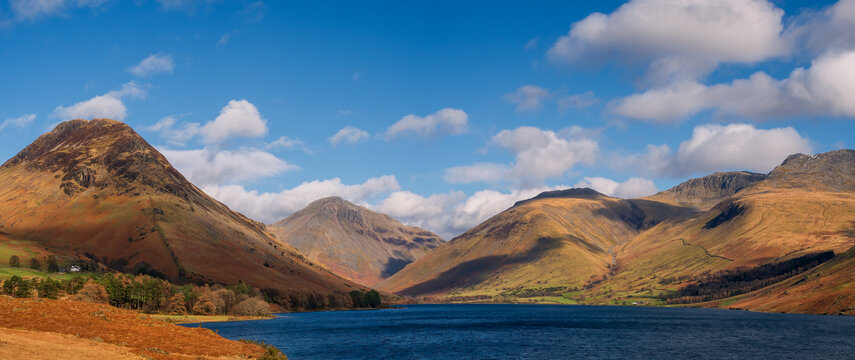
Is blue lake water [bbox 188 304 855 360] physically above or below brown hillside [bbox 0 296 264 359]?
below

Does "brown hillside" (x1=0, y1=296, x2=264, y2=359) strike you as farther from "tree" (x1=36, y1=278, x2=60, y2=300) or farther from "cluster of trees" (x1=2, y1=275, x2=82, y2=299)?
"cluster of trees" (x1=2, y1=275, x2=82, y2=299)

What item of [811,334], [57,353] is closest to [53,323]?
[57,353]

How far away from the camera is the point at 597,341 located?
6545 inches

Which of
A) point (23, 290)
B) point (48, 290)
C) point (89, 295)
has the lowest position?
point (89, 295)

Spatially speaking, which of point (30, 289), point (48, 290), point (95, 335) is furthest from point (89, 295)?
point (95, 335)

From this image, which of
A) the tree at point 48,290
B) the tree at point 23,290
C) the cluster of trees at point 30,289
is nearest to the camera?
the tree at point 23,290

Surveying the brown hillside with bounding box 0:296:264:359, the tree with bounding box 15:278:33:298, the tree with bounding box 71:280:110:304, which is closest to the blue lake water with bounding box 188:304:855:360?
the brown hillside with bounding box 0:296:264:359

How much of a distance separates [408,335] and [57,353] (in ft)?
450

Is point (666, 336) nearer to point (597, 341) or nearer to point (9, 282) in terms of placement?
point (597, 341)

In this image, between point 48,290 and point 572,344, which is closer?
point 572,344

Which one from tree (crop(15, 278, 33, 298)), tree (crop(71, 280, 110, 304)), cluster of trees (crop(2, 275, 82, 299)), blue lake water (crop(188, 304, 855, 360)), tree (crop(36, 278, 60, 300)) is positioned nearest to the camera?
blue lake water (crop(188, 304, 855, 360))

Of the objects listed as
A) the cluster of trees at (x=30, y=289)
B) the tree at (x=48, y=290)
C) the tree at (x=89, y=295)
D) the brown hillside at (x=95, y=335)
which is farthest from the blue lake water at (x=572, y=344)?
the cluster of trees at (x=30, y=289)

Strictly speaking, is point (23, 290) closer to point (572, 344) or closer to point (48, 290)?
point (48, 290)

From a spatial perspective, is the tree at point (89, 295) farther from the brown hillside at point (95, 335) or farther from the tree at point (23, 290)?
the brown hillside at point (95, 335)
